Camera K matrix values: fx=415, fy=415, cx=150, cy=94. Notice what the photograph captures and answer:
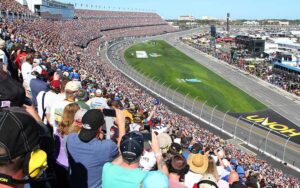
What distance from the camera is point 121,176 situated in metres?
4.52

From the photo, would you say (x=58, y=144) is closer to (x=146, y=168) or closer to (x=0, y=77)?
(x=146, y=168)

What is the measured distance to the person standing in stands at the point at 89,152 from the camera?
16.5 feet

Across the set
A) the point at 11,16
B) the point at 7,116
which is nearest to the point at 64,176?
the point at 7,116

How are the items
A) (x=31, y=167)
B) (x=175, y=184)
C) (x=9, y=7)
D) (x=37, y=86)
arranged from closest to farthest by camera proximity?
(x=31, y=167) < (x=175, y=184) < (x=37, y=86) < (x=9, y=7)

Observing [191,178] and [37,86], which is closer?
[191,178]

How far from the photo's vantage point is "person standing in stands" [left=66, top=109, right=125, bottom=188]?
16.5 feet

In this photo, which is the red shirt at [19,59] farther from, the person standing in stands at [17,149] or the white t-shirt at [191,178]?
the person standing in stands at [17,149]

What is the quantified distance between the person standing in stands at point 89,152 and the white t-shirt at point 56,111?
1.69 m

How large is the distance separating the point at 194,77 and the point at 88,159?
205 feet

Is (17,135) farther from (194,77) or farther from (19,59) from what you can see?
(194,77)

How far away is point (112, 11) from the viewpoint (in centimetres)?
15125

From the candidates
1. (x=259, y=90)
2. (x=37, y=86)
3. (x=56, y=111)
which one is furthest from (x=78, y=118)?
(x=259, y=90)

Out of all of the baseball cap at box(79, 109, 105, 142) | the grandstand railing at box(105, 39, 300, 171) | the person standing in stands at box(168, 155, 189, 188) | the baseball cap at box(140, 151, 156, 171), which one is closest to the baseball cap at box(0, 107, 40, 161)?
the baseball cap at box(79, 109, 105, 142)

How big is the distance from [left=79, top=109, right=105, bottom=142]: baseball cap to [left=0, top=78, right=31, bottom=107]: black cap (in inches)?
35.0
